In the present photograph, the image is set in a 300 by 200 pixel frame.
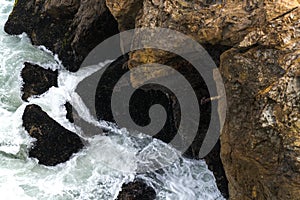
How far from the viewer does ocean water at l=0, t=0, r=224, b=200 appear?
8477mm

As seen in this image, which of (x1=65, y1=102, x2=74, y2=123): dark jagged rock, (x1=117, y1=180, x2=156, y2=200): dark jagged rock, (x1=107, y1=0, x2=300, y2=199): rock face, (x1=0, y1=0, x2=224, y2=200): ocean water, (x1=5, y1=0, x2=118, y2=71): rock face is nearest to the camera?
(x1=107, y1=0, x2=300, y2=199): rock face

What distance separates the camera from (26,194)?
27.6 ft

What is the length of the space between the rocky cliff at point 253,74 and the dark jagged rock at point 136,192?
223cm

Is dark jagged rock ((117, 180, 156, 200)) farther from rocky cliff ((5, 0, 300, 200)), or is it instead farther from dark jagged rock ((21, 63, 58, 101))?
dark jagged rock ((21, 63, 58, 101))

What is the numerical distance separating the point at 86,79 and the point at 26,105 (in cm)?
173

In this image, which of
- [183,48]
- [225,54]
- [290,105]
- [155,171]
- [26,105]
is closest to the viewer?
[290,105]

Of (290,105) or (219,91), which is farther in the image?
(219,91)

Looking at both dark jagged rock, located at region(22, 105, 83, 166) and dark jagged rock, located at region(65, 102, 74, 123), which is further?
dark jagged rock, located at region(65, 102, 74, 123)

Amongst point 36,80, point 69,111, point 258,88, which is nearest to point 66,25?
point 36,80

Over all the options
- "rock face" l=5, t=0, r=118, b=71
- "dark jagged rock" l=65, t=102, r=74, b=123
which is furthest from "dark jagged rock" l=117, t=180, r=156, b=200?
"rock face" l=5, t=0, r=118, b=71

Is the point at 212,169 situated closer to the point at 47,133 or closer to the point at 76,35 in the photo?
the point at 47,133

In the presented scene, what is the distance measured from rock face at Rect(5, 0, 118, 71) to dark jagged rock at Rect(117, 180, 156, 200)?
443cm

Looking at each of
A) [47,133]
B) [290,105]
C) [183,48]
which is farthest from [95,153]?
[290,105]

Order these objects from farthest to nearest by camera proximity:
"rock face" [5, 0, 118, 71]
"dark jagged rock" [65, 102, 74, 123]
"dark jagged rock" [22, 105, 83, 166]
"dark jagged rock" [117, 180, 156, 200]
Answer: "rock face" [5, 0, 118, 71]
"dark jagged rock" [65, 102, 74, 123]
"dark jagged rock" [22, 105, 83, 166]
"dark jagged rock" [117, 180, 156, 200]
